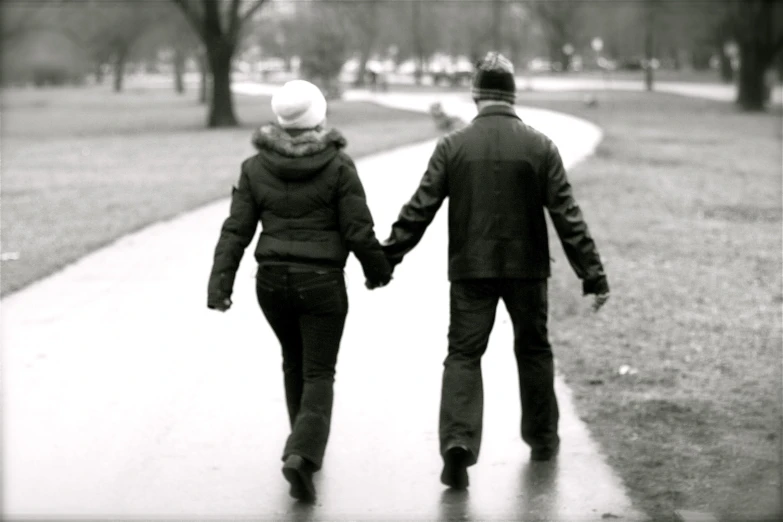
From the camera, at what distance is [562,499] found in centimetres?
462

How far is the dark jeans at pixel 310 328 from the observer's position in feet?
15.2

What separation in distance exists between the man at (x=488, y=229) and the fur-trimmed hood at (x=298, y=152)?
448 millimetres

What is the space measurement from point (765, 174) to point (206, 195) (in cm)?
934

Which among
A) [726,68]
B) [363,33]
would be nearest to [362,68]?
[363,33]

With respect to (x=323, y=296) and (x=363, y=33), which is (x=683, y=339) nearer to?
(x=323, y=296)

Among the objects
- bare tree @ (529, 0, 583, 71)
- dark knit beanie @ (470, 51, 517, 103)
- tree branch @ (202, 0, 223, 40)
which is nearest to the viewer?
dark knit beanie @ (470, 51, 517, 103)

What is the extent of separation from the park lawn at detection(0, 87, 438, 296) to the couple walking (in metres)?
0.96

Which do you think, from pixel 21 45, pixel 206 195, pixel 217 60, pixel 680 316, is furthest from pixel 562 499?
pixel 217 60

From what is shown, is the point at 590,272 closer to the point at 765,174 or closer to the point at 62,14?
the point at 62,14

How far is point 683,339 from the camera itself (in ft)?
24.9

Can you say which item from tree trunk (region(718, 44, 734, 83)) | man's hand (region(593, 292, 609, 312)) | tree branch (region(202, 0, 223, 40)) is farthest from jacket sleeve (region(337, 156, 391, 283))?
tree trunk (region(718, 44, 734, 83))

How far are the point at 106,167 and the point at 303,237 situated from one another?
54.0ft

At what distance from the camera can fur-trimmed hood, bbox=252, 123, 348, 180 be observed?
4.59 metres

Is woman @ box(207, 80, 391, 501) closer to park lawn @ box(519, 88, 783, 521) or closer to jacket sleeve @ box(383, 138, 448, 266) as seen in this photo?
jacket sleeve @ box(383, 138, 448, 266)
